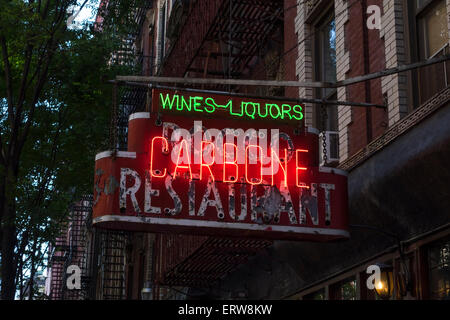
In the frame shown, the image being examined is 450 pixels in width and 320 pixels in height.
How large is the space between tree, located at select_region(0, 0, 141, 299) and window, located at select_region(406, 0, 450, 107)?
23.9ft

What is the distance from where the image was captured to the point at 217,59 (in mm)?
23156

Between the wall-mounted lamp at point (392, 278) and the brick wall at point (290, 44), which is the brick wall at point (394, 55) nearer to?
the wall-mounted lamp at point (392, 278)

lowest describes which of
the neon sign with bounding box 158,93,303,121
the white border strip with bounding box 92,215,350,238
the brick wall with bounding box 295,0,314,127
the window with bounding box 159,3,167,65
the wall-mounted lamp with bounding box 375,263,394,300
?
the wall-mounted lamp with bounding box 375,263,394,300

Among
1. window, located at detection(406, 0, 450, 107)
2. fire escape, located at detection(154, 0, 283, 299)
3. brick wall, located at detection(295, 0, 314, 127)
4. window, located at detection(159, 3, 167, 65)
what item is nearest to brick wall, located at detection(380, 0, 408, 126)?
window, located at detection(406, 0, 450, 107)

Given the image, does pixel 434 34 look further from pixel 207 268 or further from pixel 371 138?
pixel 207 268

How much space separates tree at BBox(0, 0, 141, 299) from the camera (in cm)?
1619

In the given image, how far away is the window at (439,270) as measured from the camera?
1110 cm

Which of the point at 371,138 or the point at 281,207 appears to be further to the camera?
the point at 371,138

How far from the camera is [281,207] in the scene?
11.6 meters

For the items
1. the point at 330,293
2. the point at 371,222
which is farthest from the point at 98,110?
the point at 371,222

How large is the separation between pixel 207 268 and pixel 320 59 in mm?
6728

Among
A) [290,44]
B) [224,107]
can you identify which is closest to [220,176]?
[224,107]

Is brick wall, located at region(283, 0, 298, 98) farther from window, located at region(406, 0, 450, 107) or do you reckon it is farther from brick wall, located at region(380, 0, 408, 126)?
window, located at region(406, 0, 450, 107)
